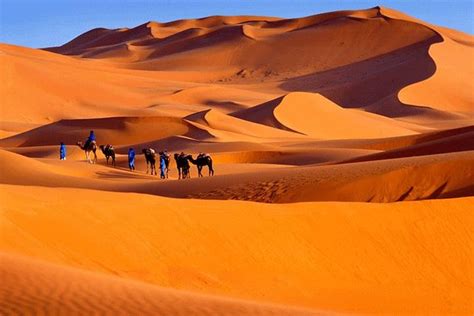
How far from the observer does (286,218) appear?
14.1 meters

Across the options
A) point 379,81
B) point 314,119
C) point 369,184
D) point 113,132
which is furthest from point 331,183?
point 379,81

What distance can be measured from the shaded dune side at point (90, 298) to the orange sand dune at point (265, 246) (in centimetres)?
238

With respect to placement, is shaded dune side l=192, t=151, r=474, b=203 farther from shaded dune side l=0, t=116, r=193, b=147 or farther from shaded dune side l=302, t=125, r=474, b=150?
shaded dune side l=0, t=116, r=193, b=147

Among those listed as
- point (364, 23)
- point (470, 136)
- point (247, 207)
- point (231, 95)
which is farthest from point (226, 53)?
point (247, 207)

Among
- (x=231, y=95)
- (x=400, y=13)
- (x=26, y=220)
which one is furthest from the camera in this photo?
(x=400, y=13)

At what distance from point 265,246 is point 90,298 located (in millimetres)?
5585

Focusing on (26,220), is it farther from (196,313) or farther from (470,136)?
(470,136)

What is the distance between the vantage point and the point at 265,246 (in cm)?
1318

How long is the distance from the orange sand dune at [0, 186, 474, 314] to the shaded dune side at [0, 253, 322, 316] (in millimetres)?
2376

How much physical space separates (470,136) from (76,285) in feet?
70.4

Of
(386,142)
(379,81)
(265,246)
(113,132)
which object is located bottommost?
(265,246)

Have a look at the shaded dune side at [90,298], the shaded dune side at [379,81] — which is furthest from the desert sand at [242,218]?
the shaded dune side at [379,81]

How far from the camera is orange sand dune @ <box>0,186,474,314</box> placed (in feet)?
38.1

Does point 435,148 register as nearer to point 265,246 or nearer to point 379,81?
point 265,246
